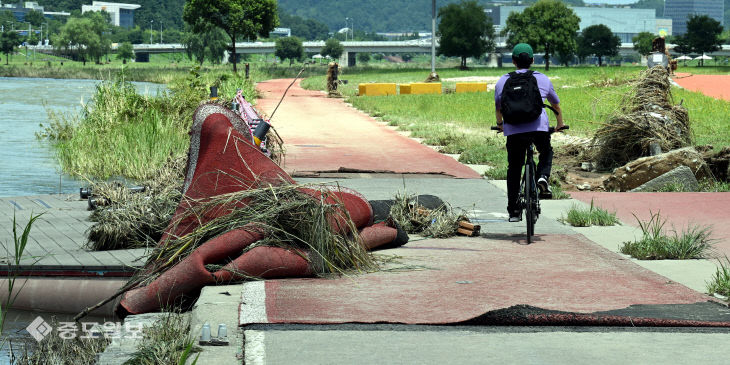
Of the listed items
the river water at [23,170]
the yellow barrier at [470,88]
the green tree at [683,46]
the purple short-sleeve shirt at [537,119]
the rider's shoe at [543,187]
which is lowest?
the river water at [23,170]

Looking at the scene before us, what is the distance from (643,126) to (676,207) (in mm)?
4703

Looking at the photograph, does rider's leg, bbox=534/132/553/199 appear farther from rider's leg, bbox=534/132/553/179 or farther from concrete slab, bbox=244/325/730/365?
concrete slab, bbox=244/325/730/365

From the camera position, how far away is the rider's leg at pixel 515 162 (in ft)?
32.6

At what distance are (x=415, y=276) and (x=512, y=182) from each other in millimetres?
2740

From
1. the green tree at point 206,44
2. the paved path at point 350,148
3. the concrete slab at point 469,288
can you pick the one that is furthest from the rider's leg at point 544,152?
the green tree at point 206,44

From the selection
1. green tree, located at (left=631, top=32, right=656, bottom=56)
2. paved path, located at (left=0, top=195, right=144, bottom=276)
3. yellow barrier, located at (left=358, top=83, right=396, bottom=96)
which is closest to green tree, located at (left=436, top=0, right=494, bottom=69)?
green tree, located at (left=631, top=32, right=656, bottom=56)

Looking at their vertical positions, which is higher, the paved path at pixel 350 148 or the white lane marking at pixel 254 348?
→ the paved path at pixel 350 148

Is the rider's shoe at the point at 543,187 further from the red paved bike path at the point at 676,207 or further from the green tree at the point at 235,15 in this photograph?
the green tree at the point at 235,15

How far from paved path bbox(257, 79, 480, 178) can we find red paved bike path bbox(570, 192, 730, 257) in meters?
3.28

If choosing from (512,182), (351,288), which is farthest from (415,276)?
(512,182)

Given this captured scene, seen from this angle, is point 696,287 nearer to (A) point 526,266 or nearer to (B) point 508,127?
(A) point 526,266

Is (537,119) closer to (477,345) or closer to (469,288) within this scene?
(469,288)

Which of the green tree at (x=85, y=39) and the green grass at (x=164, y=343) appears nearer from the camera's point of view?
the green grass at (x=164, y=343)

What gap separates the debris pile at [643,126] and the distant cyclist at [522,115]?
6685 mm
